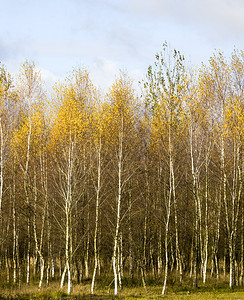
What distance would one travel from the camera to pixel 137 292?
18078 mm

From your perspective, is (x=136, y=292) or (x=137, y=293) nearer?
(x=137, y=293)

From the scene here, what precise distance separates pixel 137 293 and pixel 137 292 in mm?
389

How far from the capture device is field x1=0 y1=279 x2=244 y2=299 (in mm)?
16094

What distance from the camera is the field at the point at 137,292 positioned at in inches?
634

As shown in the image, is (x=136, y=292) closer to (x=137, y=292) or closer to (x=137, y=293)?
(x=137, y=292)

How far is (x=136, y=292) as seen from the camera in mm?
18047

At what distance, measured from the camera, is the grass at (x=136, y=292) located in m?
16.1

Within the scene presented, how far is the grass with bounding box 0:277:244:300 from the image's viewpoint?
1609 centimetres

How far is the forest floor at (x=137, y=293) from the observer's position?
16.0 meters

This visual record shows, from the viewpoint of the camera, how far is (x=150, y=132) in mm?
25625

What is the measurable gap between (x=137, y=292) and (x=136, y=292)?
0.21 feet

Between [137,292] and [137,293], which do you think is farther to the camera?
[137,292]

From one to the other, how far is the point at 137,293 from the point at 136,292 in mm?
357

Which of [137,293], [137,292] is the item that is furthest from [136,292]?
[137,293]
